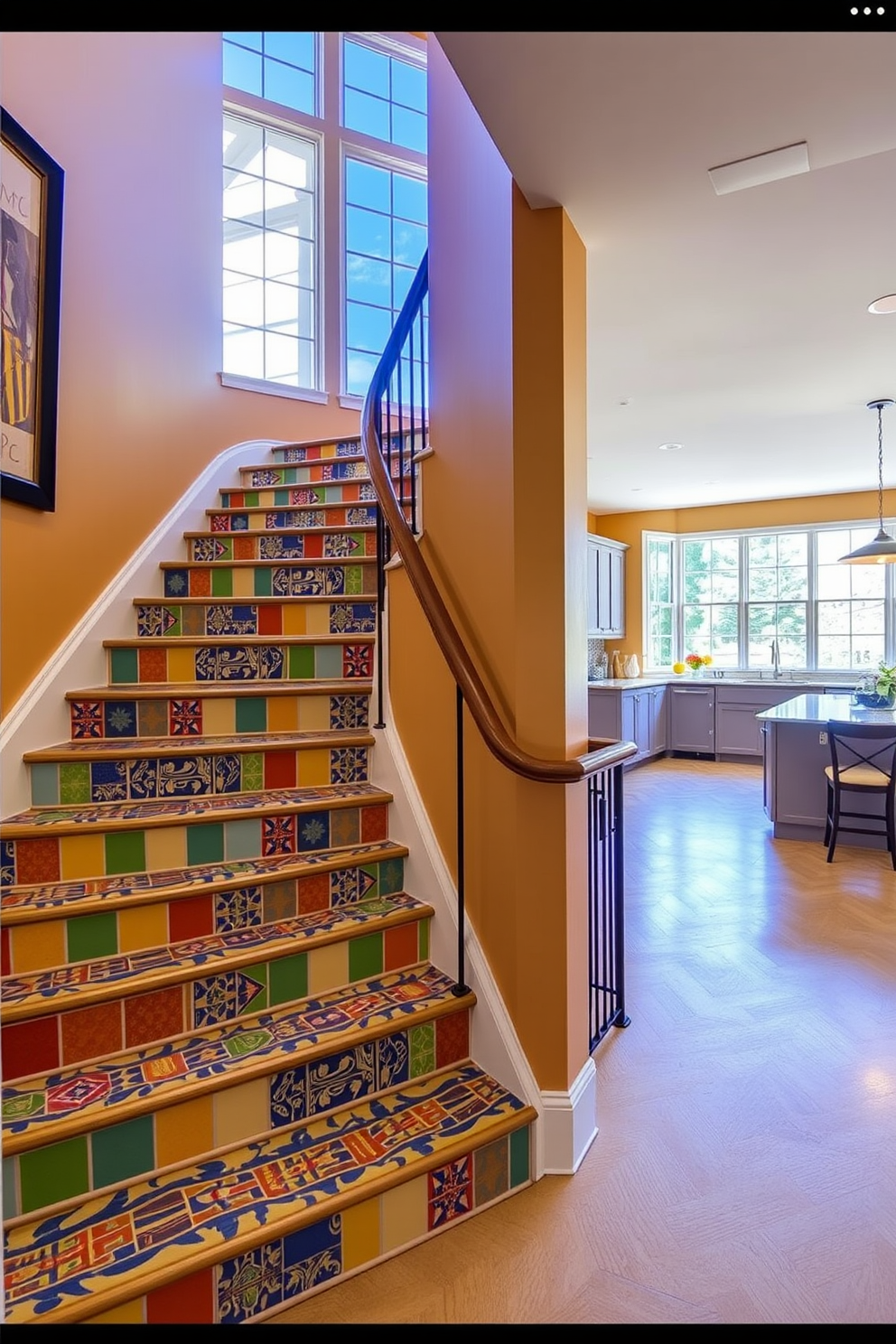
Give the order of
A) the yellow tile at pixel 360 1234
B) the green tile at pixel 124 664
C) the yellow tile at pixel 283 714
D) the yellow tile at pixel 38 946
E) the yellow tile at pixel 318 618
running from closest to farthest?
1. the yellow tile at pixel 360 1234
2. the yellow tile at pixel 38 946
3. the yellow tile at pixel 283 714
4. the green tile at pixel 124 664
5. the yellow tile at pixel 318 618

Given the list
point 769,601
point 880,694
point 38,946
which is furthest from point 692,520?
point 38,946

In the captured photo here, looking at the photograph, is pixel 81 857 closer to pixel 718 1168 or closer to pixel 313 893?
pixel 313 893

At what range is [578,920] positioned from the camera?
2.05 metres

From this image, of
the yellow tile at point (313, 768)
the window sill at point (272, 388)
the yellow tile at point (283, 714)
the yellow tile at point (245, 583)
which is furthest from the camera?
the window sill at point (272, 388)

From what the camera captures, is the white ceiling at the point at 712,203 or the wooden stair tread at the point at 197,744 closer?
the white ceiling at the point at 712,203

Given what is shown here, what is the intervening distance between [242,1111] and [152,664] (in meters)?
1.68

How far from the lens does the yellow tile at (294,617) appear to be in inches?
120

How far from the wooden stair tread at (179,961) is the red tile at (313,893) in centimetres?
2

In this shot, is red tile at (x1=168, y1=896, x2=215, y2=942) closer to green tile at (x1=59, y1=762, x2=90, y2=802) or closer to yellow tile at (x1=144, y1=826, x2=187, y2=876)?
yellow tile at (x1=144, y1=826, x2=187, y2=876)

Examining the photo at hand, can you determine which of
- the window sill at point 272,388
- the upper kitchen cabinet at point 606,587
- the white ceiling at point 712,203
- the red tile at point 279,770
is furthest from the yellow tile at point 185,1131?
the upper kitchen cabinet at point 606,587

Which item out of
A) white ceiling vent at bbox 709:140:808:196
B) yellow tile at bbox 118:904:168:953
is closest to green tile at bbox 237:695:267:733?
yellow tile at bbox 118:904:168:953

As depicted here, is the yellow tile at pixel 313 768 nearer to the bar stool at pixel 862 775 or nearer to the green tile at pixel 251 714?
the green tile at pixel 251 714

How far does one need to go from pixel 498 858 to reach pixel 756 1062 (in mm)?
1161

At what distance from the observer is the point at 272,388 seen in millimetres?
4367
